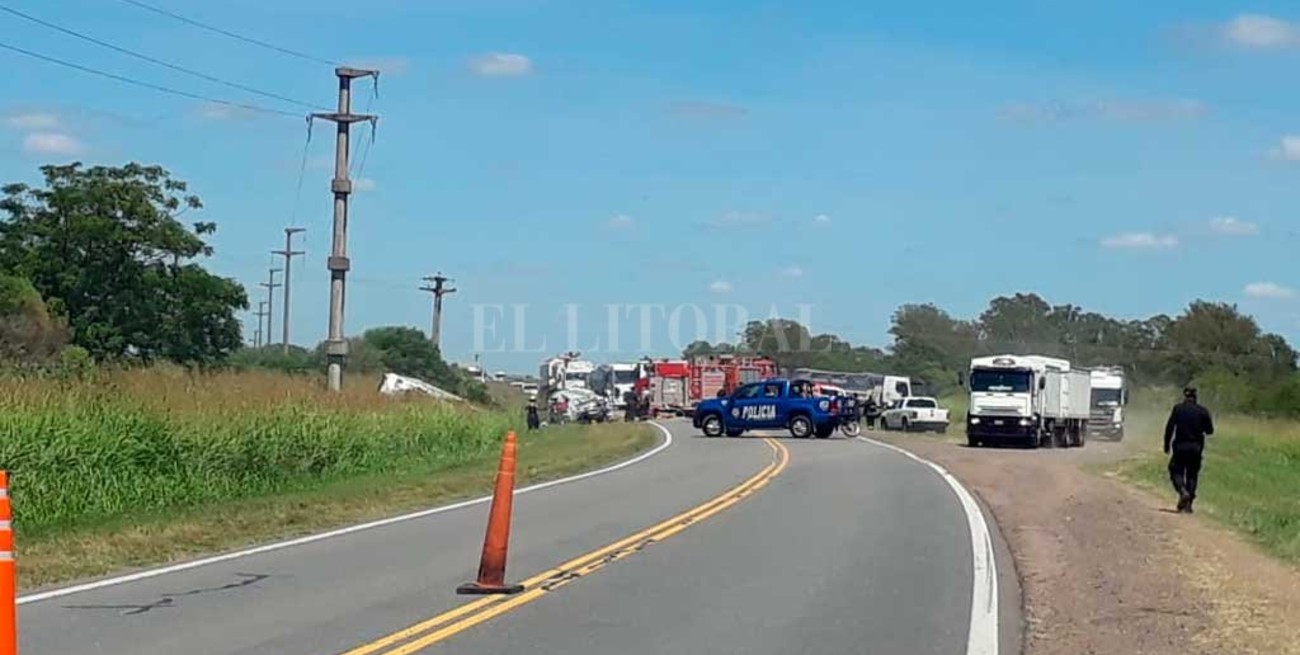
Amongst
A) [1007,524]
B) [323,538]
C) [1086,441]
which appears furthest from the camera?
[1086,441]

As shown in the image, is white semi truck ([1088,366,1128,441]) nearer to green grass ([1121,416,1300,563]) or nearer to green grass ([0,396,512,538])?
green grass ([1121,416,1300,563])

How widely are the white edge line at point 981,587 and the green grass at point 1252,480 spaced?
344 centimetres

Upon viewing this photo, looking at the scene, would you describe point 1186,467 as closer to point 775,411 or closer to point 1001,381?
point 1001,381

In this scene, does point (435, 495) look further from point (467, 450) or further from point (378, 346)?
point (378, 346)

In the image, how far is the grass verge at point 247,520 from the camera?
16156 mm

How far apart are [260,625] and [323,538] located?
6678 millimetres

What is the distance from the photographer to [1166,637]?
12.4 m

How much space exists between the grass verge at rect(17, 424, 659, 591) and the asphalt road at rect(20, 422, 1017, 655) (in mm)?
989

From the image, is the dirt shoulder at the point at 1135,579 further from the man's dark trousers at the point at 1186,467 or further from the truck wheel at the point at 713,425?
the truck wheel at the point at 713,425

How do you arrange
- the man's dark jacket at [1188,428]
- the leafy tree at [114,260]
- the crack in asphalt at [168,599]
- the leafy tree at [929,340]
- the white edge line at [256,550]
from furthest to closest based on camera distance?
the leafy tree at [929,340] < the leafy tree at [114,260] < the man's dark jacket at [1188,428] < the white edge line at [256,550] < the crack in asphalt at [168,599]

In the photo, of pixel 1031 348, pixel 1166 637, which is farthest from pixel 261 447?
pixel 1031 348

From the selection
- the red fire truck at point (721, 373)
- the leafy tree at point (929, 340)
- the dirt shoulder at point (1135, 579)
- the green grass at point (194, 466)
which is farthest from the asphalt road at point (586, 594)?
the leafy tree at point (929, 340)

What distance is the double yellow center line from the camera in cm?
1107

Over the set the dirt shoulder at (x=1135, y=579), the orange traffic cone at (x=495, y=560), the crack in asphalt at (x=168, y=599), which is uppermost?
the orange traffic cone at (x=495, y=560)
